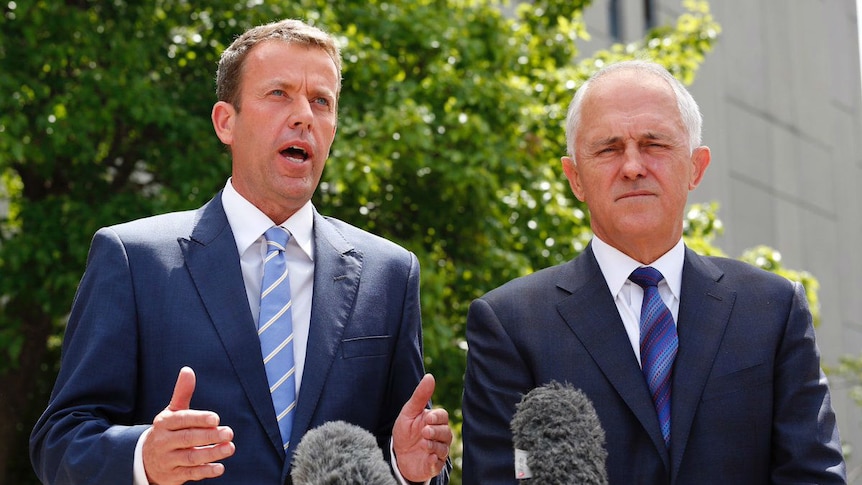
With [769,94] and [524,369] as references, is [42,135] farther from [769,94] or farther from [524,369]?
[769,94]

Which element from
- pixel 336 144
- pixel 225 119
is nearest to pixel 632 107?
pixel 225 119

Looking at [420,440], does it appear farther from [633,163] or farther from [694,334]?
[633,163]

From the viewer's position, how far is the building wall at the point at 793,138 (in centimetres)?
2286

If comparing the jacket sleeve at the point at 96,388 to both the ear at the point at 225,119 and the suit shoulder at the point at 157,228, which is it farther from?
the ear at the point at 225,119

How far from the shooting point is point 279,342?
363cm

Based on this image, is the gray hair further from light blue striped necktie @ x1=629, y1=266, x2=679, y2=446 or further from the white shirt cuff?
the white shirt cuff

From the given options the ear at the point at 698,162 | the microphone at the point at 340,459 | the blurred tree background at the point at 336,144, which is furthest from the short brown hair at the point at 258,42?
the blurred tree background at the point at 336,144

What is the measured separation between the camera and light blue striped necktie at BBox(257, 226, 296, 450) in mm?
3584

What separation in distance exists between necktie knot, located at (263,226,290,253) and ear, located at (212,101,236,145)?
1.22ft

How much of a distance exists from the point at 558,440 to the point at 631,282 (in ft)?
4.51

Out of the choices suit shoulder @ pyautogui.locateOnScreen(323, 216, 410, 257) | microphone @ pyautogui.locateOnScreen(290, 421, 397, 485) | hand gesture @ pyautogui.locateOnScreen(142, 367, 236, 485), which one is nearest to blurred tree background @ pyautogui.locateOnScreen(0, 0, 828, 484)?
suit shoulder @ pyautogui.locateOnScreen(323, 216, 410, 257)

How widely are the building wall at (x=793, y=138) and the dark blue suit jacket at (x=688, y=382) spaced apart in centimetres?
1670

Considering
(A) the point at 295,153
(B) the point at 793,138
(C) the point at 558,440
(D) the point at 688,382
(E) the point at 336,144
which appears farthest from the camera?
(B) the point at 793,138

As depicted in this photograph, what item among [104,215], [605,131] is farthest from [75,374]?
[104,215]
